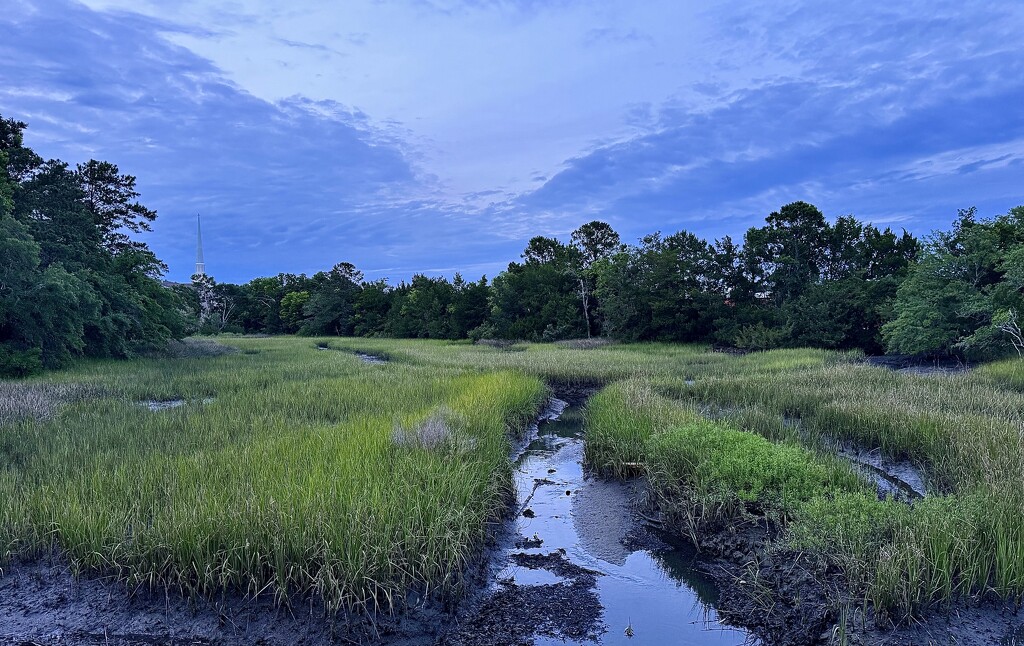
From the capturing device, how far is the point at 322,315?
63.0 m

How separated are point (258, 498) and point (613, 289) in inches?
1375

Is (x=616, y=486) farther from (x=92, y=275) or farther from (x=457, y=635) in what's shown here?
(x=92, y=275)

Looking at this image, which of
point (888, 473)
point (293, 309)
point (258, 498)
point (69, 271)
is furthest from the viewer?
point (293, 309)

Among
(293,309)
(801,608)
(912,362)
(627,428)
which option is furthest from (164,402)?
(293,309)

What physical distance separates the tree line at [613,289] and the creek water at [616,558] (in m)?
17.3

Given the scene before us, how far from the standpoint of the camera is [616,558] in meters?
6.41

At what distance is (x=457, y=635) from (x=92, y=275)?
23.9 meters

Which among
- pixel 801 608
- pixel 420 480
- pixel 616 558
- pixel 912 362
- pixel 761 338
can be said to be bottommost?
pixel 616 558

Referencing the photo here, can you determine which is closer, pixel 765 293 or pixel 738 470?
pixel 738 470

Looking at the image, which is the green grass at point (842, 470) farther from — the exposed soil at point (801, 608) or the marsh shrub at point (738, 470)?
the exposed soil at point (801, 608)

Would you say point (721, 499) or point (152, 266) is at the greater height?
point (152, 266)

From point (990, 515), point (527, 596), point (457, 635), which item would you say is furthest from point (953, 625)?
point (457, 635)

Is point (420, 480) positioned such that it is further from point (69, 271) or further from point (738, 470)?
point (69, 271)

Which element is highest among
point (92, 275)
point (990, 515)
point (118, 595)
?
point (92, 275)
